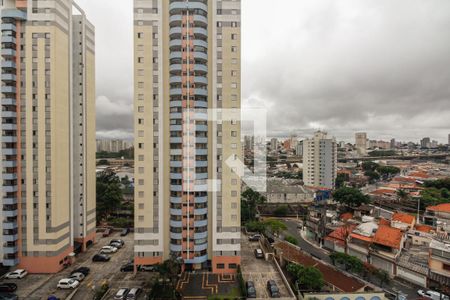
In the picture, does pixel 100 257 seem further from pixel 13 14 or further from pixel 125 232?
pixel 13 14

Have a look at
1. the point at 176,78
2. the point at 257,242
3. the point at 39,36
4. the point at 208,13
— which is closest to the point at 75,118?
the point at 39,36

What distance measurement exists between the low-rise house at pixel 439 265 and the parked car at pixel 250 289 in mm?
8672

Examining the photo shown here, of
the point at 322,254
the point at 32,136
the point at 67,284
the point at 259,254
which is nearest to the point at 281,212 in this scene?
the point at 322,254

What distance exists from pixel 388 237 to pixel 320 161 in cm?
2474

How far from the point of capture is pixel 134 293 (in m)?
10.3

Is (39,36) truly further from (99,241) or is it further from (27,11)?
(99,241)

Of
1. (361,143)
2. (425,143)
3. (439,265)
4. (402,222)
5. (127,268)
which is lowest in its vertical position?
(127,268)

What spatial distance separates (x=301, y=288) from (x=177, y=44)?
42.9 ft

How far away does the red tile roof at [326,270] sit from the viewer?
1148cm

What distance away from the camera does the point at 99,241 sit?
16.5m

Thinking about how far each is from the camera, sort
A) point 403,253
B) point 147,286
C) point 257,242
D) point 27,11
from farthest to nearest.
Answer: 1. point 257,242
2. point 403,253
3. point 27,11
4. point 147,286

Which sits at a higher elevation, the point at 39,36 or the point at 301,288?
the point at 39,36

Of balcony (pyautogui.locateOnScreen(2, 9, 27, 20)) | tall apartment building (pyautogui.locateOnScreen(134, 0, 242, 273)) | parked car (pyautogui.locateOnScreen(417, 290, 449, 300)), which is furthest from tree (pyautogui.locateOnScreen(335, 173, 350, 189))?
balcony (pyautogui.locateOnScreen(2, 9, 27, 20))

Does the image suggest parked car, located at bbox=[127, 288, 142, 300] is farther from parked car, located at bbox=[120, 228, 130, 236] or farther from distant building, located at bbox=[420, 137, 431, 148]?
distant building, located at bbox=[420, 137, 431, 148]
